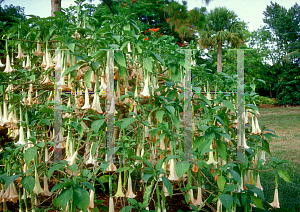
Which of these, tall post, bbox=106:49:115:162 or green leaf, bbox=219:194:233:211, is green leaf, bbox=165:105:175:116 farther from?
green leaf, bbox=219:194:233:211

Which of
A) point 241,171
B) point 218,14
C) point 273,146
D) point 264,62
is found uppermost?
point 218,14

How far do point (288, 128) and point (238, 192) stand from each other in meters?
7.21

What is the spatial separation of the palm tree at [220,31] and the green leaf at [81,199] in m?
12.8

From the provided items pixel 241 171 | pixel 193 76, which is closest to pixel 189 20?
pixel 193 76

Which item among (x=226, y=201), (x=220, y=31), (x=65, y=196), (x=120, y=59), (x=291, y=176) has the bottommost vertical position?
(x=291, y=176)

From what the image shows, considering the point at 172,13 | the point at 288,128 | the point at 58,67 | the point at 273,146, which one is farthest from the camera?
the point at 172,13

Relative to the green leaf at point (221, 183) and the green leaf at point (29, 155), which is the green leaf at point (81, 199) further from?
the green leaf at point (221, 183)

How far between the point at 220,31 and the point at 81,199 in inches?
554

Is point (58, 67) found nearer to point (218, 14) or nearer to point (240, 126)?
point (240, 126)

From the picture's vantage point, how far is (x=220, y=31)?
13.8 meters

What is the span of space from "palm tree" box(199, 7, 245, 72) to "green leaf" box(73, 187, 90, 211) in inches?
502

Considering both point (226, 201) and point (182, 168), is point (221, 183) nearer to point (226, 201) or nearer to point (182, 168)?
point (226, 201)

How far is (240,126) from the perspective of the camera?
1551 mm

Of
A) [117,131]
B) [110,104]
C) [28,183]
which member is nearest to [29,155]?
[28,183]
